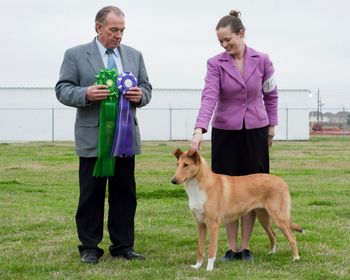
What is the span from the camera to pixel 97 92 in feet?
20.0

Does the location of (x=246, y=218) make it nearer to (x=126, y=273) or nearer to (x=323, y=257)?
(x=323, y=257)

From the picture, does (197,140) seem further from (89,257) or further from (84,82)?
(89,257)

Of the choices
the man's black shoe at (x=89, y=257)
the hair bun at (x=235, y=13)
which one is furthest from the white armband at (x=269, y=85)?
the man's black shoe at (x=89, y=257)

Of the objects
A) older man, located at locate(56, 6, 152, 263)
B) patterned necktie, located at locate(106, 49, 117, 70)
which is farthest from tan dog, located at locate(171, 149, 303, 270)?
patterned necktie, located at locate(106, 49, 117, 70)

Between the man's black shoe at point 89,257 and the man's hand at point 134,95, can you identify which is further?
the man's black shoe at point 89,257

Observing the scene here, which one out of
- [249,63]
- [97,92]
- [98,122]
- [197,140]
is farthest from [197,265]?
[249,63]

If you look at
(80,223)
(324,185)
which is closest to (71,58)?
(80,223)

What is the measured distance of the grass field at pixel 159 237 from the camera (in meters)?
6.02

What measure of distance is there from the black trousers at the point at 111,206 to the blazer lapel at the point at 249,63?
1403 millimetres

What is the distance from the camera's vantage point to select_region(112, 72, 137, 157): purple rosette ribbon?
6223mm

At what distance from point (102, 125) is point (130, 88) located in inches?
17.6

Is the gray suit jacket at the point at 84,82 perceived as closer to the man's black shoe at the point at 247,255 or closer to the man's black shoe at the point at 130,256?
the man's black shoe at the point at 130,256

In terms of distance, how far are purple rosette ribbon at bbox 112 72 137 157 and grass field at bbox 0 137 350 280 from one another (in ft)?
3.62

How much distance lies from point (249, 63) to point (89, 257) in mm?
2476
